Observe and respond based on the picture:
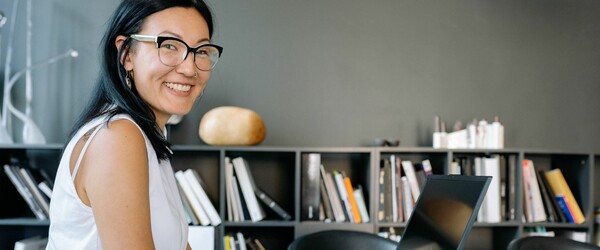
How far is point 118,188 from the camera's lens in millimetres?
1036

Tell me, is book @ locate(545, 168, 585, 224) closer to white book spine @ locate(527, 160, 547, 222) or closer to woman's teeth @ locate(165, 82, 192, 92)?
white book spine @ locate(527, 160, 547, 222)

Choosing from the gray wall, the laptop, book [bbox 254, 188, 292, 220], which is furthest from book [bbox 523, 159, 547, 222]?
the laptop

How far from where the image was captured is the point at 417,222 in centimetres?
162

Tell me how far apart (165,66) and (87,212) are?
0.34m

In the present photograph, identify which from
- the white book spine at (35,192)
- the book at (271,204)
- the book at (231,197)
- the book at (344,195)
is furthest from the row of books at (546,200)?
the white book spine at (35,192)

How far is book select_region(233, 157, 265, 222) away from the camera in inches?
133

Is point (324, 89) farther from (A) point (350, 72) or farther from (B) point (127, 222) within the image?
(B) point (127, 222)

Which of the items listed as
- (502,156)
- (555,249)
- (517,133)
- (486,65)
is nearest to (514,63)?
(486,65)

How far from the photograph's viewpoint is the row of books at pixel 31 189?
11.0 feet

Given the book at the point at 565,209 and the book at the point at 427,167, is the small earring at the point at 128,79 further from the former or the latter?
the book at the point at 565,209

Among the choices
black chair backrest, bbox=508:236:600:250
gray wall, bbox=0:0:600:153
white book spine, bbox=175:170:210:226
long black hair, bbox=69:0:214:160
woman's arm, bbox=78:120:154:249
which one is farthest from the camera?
gray wall, bbox=0:0:600:153

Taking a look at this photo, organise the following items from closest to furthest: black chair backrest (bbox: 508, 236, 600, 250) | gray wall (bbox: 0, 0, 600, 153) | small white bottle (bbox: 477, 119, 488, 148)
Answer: black chair backrest (bbox: 508, 236, 600, 250) < small white bottle (bbox: 477, 119, 488, 148) < gray wall (bbox: 0, 0, 600, 153)

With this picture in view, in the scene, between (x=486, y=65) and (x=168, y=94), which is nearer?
(x=168, y=94)

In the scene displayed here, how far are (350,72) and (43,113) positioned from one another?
208 cm
